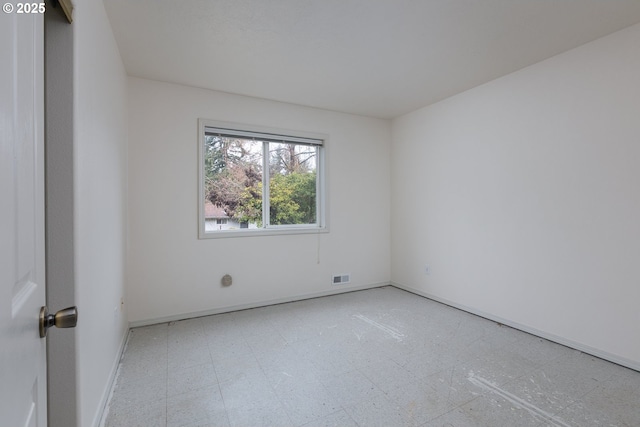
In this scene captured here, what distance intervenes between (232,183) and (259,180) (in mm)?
341

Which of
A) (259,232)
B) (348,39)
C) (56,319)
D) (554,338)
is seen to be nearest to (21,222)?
(56,319)

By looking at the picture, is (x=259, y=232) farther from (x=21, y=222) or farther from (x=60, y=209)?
(x=21, y=222)

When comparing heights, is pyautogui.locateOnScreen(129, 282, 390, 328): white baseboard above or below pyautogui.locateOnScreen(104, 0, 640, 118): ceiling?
below

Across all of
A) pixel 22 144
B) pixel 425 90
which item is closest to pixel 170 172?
pixel 22 144

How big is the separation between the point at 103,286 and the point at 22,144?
1.64 meters

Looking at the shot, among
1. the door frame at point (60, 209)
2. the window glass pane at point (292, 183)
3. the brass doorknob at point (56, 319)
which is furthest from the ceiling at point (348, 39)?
the brass doorknob at point (56, 319)

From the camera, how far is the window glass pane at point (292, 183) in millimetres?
3842

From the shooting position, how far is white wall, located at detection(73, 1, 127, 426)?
4.62ft

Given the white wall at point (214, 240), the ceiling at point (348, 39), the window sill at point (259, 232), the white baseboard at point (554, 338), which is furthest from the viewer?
the window sill at point (259, 232)

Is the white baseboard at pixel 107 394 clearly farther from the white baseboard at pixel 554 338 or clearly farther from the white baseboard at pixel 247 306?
the white baseboard at pixel 554 338

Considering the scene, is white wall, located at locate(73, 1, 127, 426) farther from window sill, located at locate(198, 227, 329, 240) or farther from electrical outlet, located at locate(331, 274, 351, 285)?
electrical outlet, located at locate(331, 274, 351, 285)

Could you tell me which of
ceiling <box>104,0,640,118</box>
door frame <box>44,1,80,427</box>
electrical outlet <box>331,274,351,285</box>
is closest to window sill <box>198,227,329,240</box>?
electrical outlet <box>331,274,351,285</box>

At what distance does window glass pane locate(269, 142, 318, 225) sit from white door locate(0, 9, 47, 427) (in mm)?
3099

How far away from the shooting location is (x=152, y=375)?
7.08 ft
